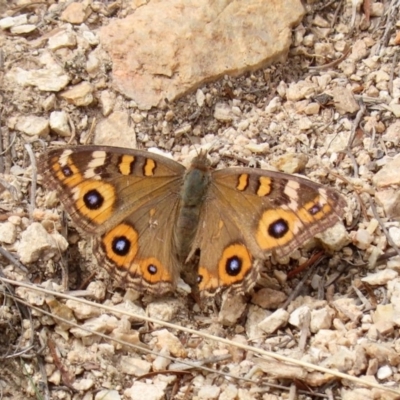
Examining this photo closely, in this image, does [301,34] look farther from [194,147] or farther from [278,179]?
[278,179]

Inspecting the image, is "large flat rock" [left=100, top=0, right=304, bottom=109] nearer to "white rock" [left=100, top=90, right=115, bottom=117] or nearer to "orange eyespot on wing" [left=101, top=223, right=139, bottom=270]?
"white rock" [left=100, top=90, right=115, bottom=117]

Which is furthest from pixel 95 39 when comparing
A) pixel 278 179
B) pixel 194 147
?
pixel 278 179

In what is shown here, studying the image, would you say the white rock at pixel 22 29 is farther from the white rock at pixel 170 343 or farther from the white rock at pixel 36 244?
the white rock at pixel 170 343

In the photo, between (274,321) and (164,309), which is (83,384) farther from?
(274,321)

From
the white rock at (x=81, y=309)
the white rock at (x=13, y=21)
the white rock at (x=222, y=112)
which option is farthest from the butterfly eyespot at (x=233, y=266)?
the white rock at (x=13, y=21)

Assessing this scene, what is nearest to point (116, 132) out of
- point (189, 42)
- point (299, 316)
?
point (189, 42)

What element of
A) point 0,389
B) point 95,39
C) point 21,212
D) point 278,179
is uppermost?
point 95,39

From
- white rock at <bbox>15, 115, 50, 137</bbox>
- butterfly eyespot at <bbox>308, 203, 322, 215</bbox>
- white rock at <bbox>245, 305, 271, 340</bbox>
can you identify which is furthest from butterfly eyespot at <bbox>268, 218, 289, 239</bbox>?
white rock at <bbox>15, 115, 50, 137</bbox>

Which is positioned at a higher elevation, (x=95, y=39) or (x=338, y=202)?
(x=95, y=39)
